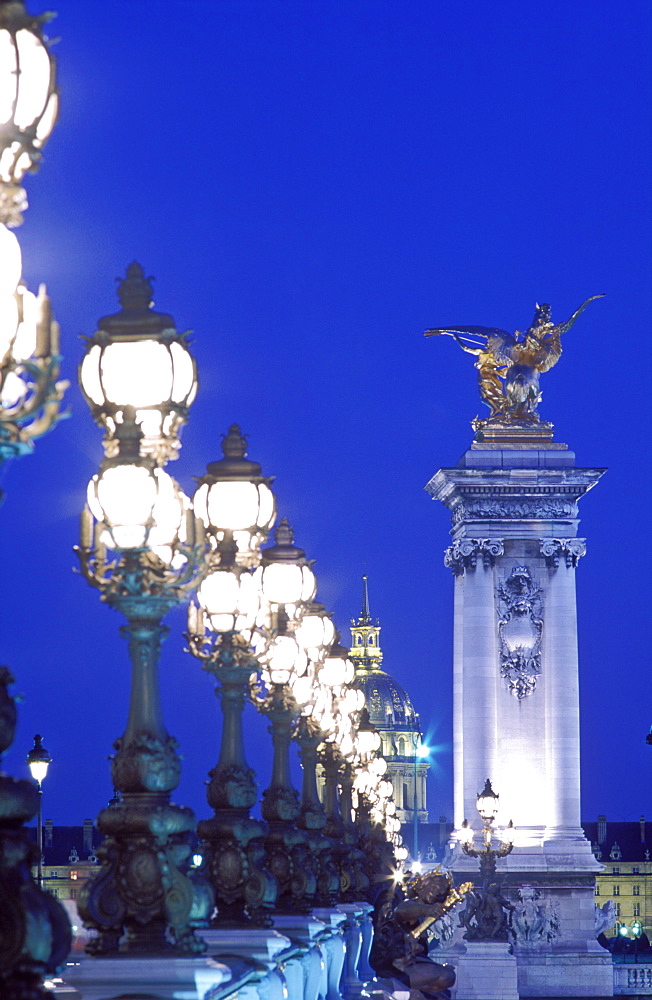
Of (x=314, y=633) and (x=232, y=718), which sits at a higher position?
(x=314, y=633)

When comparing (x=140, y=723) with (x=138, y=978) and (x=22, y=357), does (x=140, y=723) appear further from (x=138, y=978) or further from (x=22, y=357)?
(x=22, y=357)

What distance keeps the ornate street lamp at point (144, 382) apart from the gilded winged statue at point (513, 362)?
179 feet

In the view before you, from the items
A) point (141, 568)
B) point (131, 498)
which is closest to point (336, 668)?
point (141, 568)

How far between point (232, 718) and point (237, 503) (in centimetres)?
169

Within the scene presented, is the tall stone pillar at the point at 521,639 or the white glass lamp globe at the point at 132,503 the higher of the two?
the tall stone pillar at the point at 521,639

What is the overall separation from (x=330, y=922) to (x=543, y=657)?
1717 inches

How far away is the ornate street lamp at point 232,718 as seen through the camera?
54.0 ft

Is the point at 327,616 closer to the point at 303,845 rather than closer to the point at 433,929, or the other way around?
the point at 303,845

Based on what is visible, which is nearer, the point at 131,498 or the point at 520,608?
the point at 131,498

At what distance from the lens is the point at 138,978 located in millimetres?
12516

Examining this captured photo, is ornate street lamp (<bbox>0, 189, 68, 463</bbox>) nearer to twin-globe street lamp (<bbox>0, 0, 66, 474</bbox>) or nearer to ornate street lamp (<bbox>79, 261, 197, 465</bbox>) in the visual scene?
twin-globe street lamp (<bbox>0, 0, 66, 474</bbox>)

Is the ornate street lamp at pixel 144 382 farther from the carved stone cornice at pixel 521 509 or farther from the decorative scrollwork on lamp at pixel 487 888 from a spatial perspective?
the carved stone cornice at pixel 521 509

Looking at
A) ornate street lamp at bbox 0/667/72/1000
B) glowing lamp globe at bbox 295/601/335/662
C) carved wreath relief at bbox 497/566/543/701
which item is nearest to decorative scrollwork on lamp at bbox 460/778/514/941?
carved wreath relief at bbox 497/566/543/701

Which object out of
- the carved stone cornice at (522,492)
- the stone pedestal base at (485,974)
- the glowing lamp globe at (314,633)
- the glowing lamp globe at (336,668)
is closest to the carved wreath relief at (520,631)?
the carved stone cornice at (522,492)
